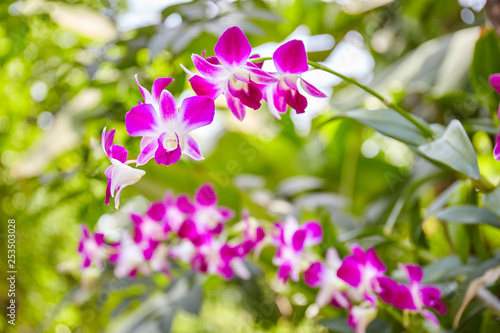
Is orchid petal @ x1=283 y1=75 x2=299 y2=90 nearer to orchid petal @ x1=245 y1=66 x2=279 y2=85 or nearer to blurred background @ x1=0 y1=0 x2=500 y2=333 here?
orchid petal @ x1=245 y1=66 x2=279 y2=85

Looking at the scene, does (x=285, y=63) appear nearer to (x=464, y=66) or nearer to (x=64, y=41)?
(x=464, y=66)

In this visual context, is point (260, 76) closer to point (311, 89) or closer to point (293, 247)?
point (311, 89)

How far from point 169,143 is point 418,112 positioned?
831 millimetres

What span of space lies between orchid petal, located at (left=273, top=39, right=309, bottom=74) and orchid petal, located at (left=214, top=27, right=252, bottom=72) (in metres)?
0.02

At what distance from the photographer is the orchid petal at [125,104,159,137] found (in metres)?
0.26

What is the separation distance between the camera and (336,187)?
99cm

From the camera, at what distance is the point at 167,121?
274mm

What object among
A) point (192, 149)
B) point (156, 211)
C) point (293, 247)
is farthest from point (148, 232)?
point (192, 149)

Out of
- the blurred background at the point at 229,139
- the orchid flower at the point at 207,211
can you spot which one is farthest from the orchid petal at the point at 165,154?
the orchid flower at the point at 207,211

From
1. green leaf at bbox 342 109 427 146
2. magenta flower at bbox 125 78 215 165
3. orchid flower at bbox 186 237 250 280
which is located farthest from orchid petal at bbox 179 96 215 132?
orchid flower at bbox 186 237 250 280

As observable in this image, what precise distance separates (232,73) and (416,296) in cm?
26

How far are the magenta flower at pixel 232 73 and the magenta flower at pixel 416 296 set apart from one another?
21cm

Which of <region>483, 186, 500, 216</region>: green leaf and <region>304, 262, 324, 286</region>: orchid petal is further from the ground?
<region>483, 186, 500, 216</region>: green leaf

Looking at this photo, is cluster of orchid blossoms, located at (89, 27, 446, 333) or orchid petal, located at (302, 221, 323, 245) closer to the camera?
cluster of orchid blossoms, located at (89, 27, 446, 333)
